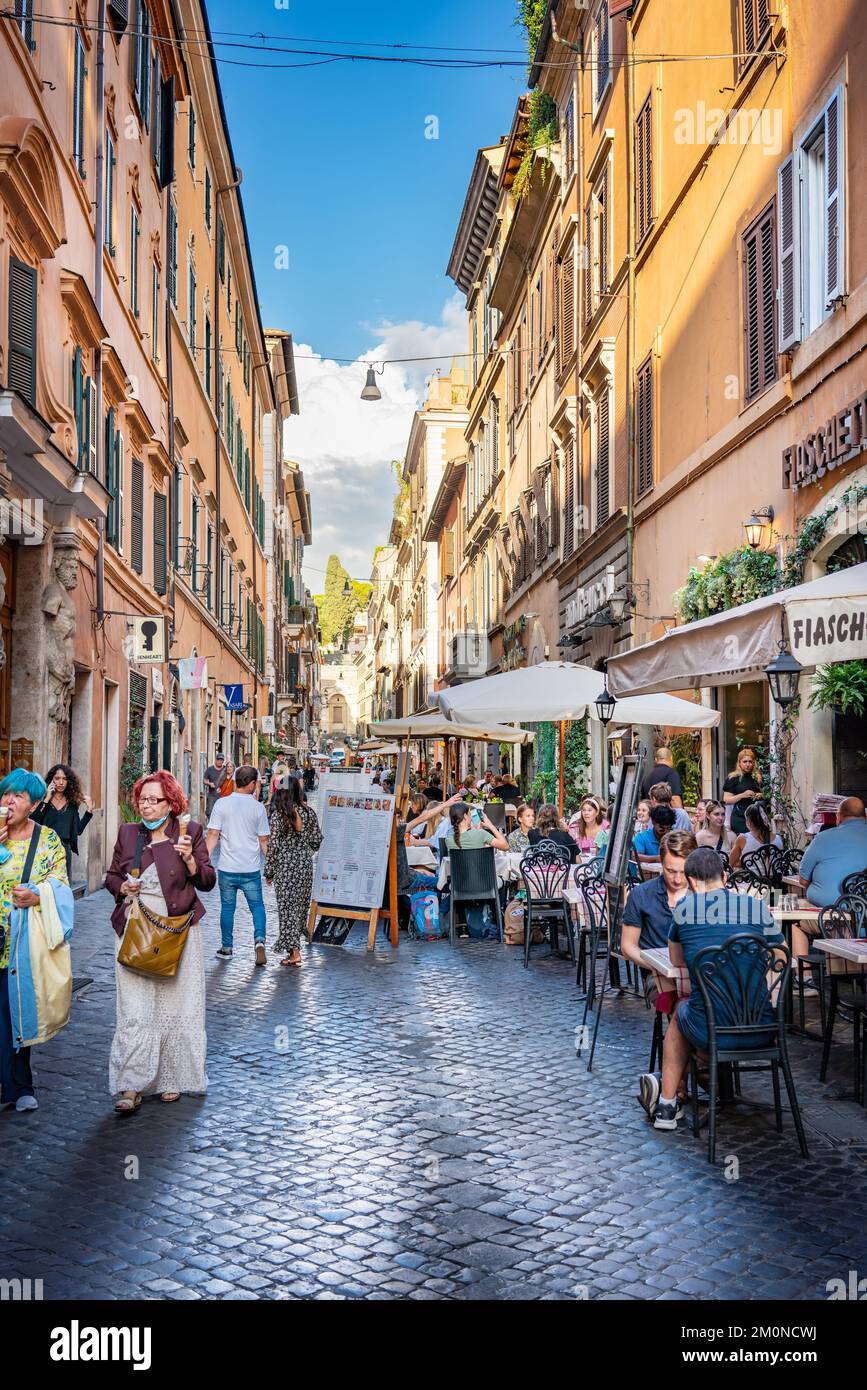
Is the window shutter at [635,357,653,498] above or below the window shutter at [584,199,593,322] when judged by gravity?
below

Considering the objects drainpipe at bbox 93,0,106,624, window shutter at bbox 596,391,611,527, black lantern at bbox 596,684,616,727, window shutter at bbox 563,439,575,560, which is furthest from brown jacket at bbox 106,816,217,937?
window shutter at bbox 563,439,575,560

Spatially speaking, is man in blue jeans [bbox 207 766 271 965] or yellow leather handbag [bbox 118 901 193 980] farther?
man in blue jeans [bbox 207 766 271 965]

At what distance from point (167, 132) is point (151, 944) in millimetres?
19994

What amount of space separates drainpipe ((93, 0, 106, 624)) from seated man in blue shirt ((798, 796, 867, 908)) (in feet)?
34.1

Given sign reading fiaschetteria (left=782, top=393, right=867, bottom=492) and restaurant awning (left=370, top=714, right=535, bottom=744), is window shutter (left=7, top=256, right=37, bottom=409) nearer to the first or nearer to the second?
restaurant awning (left=370, top=714, right=535, bottom=744)

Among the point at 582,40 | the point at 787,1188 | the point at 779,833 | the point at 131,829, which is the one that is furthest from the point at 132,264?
the point at 787,1188

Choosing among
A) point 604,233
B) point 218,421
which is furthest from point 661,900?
point 218,421

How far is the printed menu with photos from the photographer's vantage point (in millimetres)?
12461

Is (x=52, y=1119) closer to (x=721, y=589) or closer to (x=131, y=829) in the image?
(x=131, y=829)

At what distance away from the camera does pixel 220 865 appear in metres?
11.6

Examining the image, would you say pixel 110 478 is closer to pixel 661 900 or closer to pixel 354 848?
pixel 354 848

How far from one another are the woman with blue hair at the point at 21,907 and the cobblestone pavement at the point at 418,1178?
0.25 m

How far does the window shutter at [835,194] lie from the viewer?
11.5m

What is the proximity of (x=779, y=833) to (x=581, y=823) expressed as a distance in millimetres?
1909
